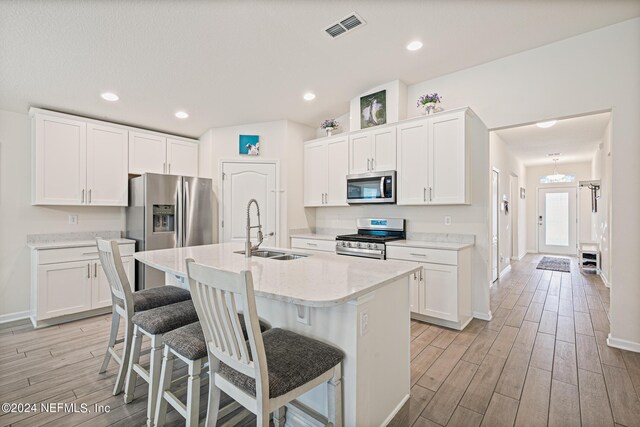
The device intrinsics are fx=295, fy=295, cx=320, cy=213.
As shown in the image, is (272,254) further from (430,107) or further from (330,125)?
(330,125)

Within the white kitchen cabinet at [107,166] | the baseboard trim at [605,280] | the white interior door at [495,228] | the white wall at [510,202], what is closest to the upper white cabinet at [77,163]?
the white kitchen cabinet at [107,166]

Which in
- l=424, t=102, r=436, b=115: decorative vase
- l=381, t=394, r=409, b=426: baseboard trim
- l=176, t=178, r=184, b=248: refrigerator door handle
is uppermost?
l=424, t=102, r=436, b=115: decorative vase

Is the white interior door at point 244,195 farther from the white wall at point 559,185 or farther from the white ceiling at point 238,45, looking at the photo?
the white wall at point 559,185

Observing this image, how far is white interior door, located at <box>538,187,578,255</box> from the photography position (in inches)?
320

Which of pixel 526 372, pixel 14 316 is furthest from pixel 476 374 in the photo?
pixel 14 316

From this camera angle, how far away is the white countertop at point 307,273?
4.19ft

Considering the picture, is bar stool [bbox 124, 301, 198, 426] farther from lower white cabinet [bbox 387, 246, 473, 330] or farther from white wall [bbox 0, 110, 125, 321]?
white wall [bbox 0, 110, 125, 321]

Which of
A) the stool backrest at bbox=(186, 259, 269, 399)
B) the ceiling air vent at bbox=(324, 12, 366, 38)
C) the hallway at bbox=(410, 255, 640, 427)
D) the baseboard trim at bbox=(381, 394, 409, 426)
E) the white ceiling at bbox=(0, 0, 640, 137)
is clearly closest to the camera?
the stool backrest at bbox=(186, 259, 269, 399)

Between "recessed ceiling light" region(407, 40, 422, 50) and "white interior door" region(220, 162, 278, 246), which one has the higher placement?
"recessed ceiling light" region(407, 40, 422, 50)

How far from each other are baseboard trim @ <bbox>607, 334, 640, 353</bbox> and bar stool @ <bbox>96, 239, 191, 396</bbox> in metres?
3.69

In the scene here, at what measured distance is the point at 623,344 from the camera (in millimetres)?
2598

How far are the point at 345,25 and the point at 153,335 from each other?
2.69m

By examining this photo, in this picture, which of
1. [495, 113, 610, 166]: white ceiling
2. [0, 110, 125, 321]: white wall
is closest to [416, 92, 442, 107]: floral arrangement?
[495, 113, 610, 166]: white ceiling

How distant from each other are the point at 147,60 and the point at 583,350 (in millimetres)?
4749
